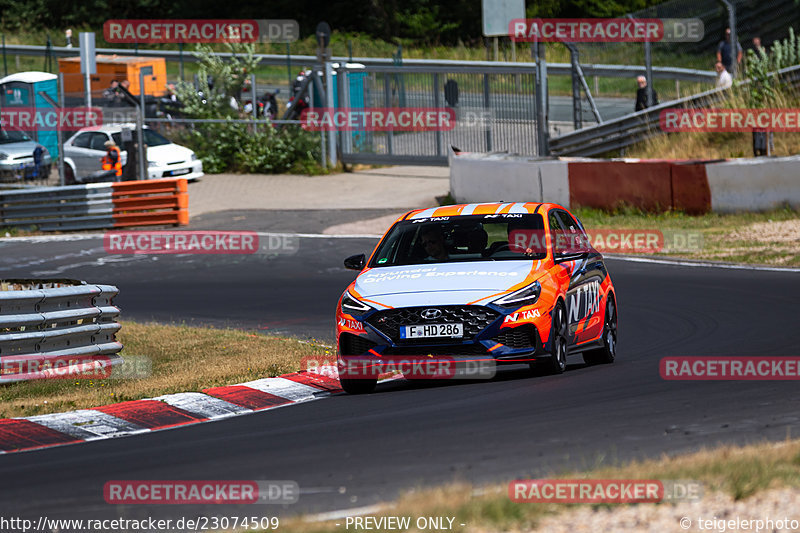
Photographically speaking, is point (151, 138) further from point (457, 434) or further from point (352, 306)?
point (457, 434)

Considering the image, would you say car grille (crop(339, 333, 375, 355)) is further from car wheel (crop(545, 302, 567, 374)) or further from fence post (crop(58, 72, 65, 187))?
fence post (crop(58, 72, 65, 187))

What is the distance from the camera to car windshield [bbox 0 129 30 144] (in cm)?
3095

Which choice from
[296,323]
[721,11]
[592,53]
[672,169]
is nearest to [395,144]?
[592,53]

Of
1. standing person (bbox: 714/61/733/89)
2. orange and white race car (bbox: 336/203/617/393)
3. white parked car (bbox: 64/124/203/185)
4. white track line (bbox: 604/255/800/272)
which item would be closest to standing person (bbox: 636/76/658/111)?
standing person (bbox: 714/61/733/89)

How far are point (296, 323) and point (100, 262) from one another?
788 cm

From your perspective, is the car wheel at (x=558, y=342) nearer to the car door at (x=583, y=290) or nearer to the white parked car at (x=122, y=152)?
the car door at (x=583, y=290)

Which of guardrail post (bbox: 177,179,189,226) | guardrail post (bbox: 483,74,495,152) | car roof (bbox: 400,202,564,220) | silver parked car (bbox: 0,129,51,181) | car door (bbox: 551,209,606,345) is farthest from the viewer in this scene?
guardrail post (bbox: 483,74,495,152)

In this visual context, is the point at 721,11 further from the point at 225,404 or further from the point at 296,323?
the point at 225,404

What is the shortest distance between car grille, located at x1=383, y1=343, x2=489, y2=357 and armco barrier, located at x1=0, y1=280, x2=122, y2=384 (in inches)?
138

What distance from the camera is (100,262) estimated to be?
72.4 feet

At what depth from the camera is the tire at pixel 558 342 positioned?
10.1 m

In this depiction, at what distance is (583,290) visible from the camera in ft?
36.4

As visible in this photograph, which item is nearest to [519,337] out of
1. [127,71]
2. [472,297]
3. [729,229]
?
[472,297]

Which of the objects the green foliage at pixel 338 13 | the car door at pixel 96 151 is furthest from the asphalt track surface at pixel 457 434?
the green foliage at pixel 338 13
